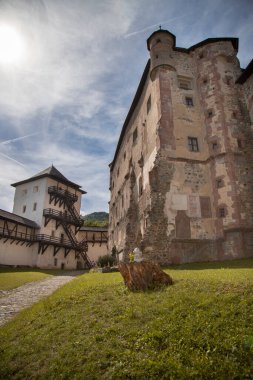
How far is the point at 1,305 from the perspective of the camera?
1089 cm

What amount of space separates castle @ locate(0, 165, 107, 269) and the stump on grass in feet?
85.4

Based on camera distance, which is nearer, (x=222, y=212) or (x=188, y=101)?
(x=222, y=212)

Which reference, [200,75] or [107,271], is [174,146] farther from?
[107,271]

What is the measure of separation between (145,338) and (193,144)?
16.8m

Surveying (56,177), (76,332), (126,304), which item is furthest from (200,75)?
(56,177)

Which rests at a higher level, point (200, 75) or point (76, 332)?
point (200, 75)

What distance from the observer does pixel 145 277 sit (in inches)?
354

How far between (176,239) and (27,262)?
25.3 metres

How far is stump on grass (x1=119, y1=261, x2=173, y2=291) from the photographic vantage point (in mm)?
8829

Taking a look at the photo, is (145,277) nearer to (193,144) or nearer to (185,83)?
(193,144)

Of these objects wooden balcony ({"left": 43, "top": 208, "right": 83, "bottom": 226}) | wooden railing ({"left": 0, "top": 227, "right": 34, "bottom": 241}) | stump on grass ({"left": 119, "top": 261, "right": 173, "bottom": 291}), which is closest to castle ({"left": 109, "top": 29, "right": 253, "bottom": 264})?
stump on grass ({"left": 119, "top": 261, "right": 173, "bottom": 291})

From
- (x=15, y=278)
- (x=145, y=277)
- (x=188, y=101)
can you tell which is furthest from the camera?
(x=188, y=101)

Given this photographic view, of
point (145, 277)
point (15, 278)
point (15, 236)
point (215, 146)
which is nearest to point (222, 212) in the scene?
point (215, 146)

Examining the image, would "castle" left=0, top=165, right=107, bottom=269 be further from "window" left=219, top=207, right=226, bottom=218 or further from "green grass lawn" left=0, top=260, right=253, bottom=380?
"green grass lawn" left=0, top=260, right=253, bottom=380
